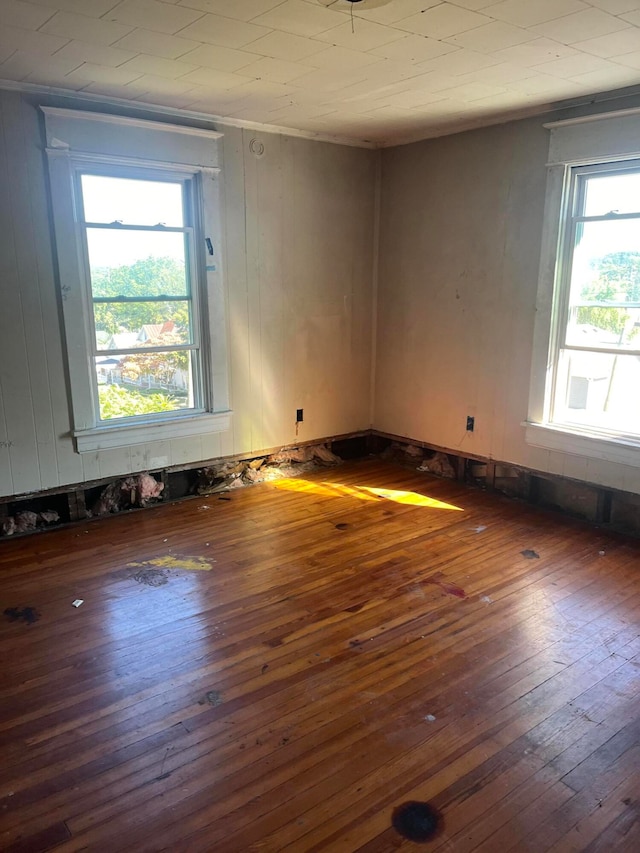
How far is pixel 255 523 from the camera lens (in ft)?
13.7

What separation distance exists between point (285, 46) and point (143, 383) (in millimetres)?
2377

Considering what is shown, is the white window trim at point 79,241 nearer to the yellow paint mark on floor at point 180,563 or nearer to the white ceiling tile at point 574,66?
the yellow paint mark on floor at point 180,563

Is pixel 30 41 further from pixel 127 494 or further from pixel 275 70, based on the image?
pixel 127 494

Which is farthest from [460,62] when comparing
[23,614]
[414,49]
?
[23,614]

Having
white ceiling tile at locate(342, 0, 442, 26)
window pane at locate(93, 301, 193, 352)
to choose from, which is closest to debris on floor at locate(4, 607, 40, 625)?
window pane at locate(93, 301, 193, 352)

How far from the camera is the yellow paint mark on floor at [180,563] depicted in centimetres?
353

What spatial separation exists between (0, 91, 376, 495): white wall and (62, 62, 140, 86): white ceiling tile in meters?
0.36

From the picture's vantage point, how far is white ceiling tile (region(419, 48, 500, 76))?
9.97 feet

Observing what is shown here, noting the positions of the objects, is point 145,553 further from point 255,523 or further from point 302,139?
point 302,139

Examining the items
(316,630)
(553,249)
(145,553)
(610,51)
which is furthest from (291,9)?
(145,553)

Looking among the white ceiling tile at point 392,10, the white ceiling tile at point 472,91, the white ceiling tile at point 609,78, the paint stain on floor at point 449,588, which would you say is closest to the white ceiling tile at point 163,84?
the white ceiling tile at point 392,10

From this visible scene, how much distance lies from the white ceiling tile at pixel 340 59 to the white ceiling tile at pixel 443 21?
14.2 inches

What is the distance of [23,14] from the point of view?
2537 mm

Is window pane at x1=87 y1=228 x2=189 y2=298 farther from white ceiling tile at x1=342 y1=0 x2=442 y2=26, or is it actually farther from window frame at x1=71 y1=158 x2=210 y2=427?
white ceiling tile at x1=342 y1=0 x2=442 y2=26
